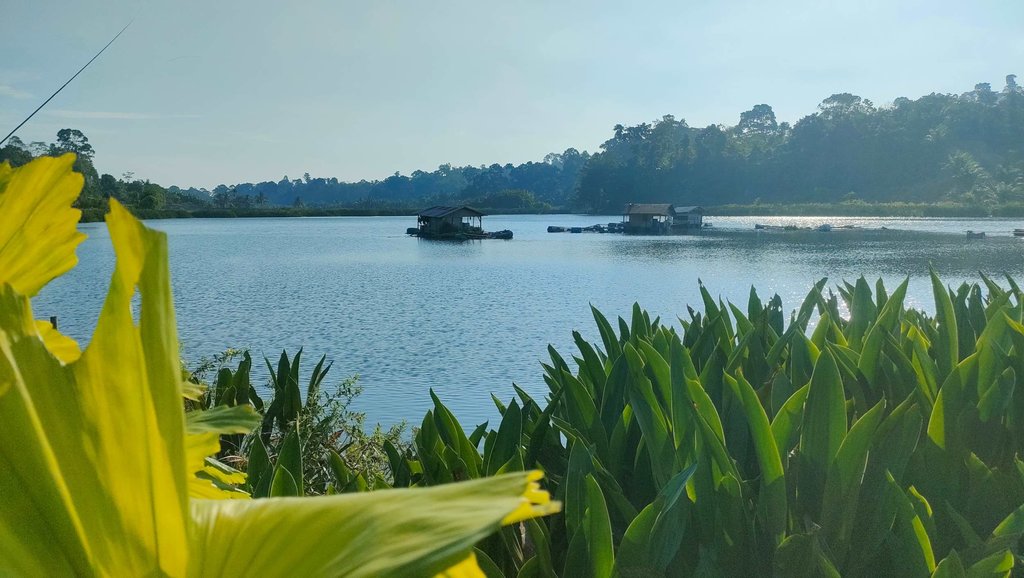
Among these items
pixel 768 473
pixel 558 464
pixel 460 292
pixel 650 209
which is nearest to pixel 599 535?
pixel 768 473

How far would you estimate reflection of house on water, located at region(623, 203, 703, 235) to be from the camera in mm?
64562

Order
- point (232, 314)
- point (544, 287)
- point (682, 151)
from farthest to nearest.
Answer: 1. point (682, 151)
2. point (544, 287)
3. point (232, 314)

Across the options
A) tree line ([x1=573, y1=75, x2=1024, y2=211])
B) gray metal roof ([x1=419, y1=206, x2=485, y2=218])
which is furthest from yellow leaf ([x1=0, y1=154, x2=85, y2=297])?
tree line ([x1=573, y1=75, x2=1024, y2=211])

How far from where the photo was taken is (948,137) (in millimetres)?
90250

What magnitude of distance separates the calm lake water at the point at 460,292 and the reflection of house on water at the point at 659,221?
12208 millimetres

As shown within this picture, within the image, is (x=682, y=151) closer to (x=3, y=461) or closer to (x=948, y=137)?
(x=948, y=137)

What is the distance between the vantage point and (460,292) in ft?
83.3

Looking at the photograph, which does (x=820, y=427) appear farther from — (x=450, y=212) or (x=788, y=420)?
(x=450, y=212)

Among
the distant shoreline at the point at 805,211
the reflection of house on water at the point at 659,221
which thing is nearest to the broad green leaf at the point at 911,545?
the reflection of house on water at the point at 659,221

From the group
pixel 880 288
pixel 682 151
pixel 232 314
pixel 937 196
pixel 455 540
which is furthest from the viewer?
pixel 682 151

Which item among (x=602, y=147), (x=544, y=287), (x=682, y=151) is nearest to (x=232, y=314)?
(x=544, y=287)

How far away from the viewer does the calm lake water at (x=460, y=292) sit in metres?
12.8

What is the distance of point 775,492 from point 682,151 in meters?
111

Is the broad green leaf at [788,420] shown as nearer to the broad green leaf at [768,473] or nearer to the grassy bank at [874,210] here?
the broad green leaf at [768,473]
